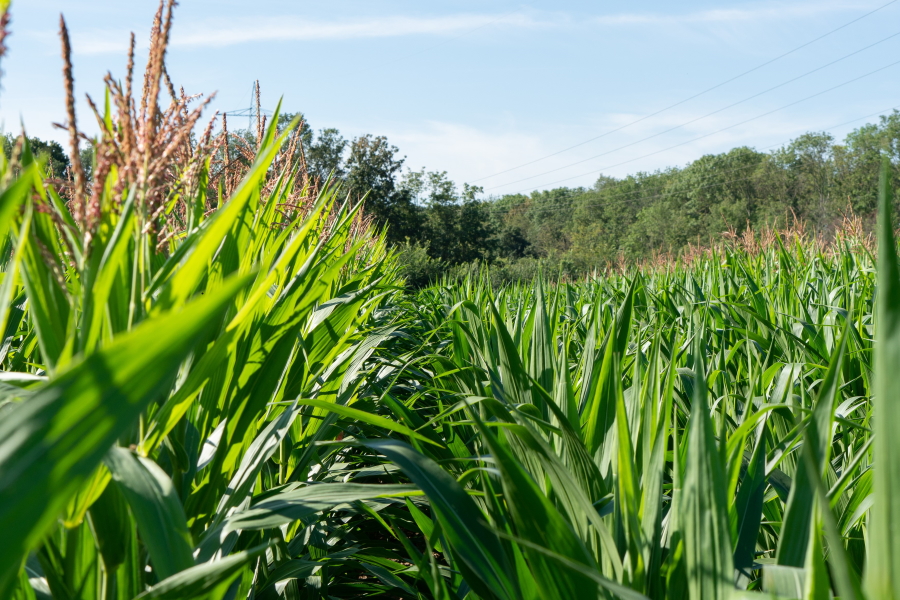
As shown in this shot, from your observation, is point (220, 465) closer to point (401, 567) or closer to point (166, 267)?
point (166, 267)

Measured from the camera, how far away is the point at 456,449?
5.71 feet

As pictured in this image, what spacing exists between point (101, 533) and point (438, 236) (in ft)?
136

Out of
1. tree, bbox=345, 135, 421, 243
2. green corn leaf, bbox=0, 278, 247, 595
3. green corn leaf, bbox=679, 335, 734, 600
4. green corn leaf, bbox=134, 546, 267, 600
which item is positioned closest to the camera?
green corn leaf, bbox=0, 278, 247, 595

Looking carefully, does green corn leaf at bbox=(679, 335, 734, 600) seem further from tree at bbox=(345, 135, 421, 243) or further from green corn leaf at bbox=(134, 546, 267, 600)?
tree at bbox=(345, 135, 421, 243)

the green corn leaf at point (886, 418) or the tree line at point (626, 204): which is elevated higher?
the tree line at point (626, 204)

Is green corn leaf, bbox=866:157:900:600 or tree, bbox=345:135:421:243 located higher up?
tree, bbox=345:135:421:243

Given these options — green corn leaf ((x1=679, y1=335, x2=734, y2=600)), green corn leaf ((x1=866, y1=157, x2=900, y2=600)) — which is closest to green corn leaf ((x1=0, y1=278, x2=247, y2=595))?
green corn leaf ((x1=866, y1=157, x2=900, y2=600))

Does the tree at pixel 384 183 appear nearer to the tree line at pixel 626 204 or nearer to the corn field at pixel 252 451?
the tree line at pixel 626 204

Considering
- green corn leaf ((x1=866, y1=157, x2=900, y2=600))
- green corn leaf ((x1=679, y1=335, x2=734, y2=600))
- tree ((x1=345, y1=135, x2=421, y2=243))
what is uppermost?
tree ((x1=345, y1=135, x2=421, y2=243))

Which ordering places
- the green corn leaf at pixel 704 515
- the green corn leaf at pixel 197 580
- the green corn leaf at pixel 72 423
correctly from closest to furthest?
the green corn leaf at pixel 72 423
the green corn leaf at pixel 197 580
the green corn leaf at pixel 704 515

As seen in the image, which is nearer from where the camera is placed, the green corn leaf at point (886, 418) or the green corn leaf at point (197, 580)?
the green corn leaf at point (886, 418)

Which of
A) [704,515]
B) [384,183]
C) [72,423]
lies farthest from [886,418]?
[384,183]

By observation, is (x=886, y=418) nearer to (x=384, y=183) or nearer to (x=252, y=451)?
(x=252, y=451)

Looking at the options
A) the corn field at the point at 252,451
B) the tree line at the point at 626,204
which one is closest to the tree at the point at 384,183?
the tree line at the point at 626,204
